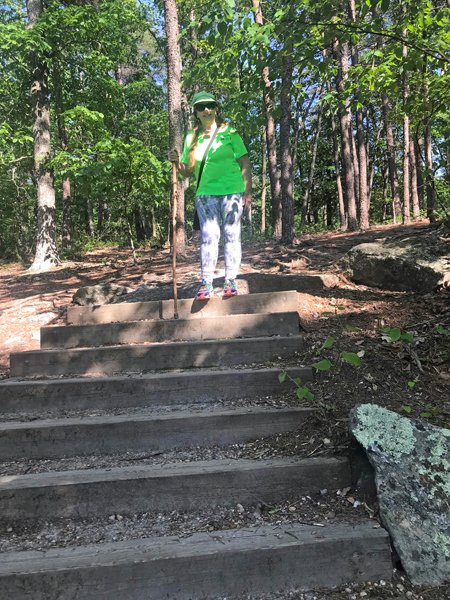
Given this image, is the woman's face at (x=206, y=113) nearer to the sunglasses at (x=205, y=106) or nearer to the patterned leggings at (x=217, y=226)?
the sunglasses at (x=205, y=106)

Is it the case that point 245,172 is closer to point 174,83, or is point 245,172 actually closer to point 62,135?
point 174,83

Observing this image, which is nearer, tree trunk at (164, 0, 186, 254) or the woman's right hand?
the woman's right hand

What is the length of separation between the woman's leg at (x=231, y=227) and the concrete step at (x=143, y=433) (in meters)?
1.89

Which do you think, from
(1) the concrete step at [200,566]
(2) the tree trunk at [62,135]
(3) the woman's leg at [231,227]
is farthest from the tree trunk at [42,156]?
Result: (1) the concrete step at [200,566]

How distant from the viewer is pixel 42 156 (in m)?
10.7

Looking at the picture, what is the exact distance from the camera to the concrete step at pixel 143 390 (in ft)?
9.78

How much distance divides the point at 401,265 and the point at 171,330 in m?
2.80

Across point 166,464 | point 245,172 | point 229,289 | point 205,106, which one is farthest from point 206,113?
point 166,464

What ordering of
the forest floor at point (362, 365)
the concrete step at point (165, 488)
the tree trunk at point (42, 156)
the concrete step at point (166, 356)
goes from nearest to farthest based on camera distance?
the concrete step at point (165, 488) → the forest floor at point (362, 365) → the concrete step at point (166, 356) → the tree trunk at point (42, 156)

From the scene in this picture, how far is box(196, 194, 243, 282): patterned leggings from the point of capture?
4.07m

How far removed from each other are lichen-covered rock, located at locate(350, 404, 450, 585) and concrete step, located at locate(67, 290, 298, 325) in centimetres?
184

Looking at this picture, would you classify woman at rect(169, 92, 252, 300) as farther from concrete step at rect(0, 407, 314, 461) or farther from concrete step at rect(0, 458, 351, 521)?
concrete step at rect(0, 458, 351, 521)

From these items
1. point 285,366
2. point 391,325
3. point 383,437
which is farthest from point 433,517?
point 391,325

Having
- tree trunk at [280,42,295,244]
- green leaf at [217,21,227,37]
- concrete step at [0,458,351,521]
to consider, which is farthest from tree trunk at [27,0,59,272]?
concrete step at [0,458,351,521]
